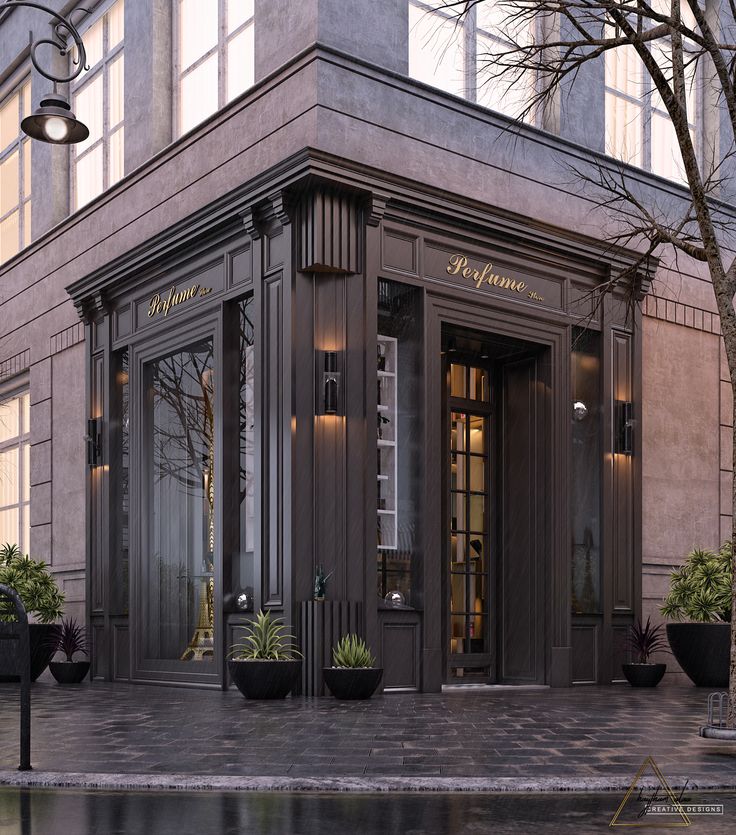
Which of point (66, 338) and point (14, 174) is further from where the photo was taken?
point (14, 174)

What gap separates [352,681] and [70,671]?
567 centimetres

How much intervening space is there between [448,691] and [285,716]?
3796mm

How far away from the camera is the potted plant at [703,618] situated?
13.9m

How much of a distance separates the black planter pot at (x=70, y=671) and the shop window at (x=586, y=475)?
636 centimetres

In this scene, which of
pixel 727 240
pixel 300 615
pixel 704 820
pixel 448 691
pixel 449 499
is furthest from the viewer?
pixel 727 240

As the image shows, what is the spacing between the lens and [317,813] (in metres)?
5.52

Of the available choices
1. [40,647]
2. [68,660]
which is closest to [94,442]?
[40,647]

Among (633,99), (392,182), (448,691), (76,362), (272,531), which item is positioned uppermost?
(633,99)

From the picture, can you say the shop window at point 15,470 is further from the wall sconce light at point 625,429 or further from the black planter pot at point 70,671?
the wall sconce light at point 625,429

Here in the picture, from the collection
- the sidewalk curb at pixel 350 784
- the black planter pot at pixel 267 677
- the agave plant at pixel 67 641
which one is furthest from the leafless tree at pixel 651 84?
the agave plant at pixel 67 641

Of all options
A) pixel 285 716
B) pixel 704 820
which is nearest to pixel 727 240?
pixel 285 716

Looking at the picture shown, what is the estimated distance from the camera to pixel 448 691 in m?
13.1

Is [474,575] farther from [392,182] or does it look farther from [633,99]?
[633,99]

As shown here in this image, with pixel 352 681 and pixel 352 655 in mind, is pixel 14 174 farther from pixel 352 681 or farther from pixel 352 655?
pixel 352 681
